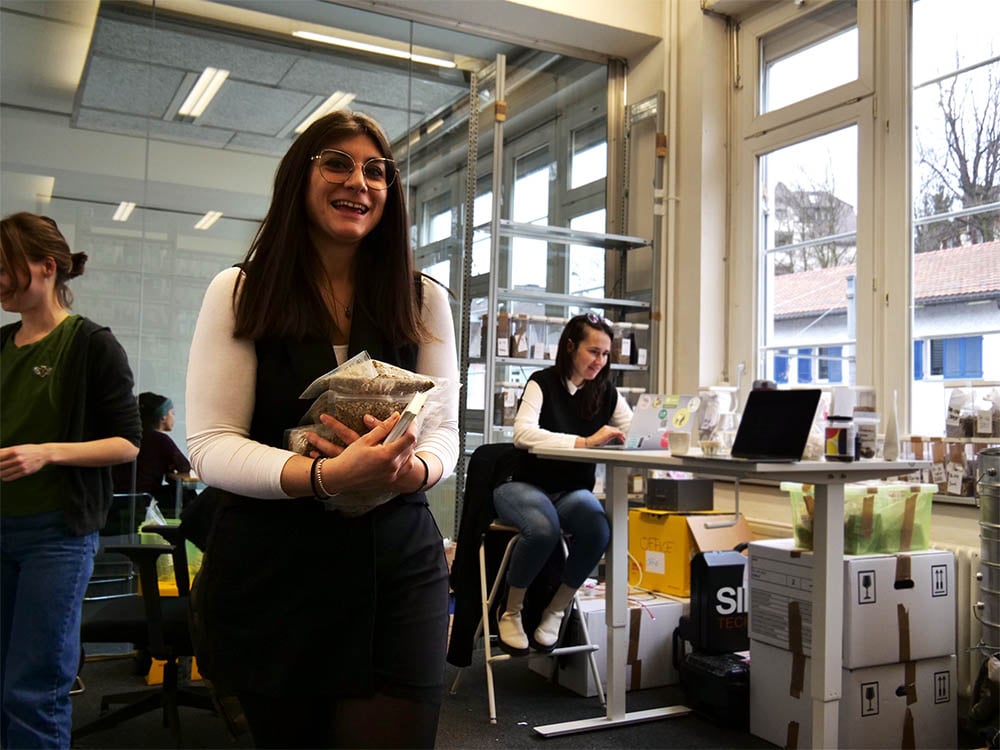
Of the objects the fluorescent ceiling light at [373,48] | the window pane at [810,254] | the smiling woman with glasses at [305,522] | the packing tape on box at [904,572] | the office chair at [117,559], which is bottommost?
the office chair at [117,559]

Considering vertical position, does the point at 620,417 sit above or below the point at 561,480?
above

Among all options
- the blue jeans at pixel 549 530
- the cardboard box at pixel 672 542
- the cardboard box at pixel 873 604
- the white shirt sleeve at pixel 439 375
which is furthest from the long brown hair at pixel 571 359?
the white shirt sleeve at pixel 439 375

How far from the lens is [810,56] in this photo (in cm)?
423

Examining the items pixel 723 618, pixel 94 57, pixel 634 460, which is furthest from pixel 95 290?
pixel 723 618

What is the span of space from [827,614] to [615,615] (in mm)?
782

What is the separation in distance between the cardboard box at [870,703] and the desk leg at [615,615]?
0.44 m

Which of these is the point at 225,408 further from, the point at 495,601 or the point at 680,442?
the point at 495,601

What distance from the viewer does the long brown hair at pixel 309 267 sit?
1.12m

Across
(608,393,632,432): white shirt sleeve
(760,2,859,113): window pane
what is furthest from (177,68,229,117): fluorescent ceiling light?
(760,2,859,113): window pane

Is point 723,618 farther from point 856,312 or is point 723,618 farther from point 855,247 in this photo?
point 855,247

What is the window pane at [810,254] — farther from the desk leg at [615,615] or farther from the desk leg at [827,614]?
the desk leg at [827,614]

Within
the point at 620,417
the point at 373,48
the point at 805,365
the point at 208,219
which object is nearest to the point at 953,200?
the point at 805,365

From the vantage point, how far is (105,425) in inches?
76.9

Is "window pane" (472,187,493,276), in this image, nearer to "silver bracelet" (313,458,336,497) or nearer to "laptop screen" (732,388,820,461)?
"laptop screen" (732,388,820,461)
